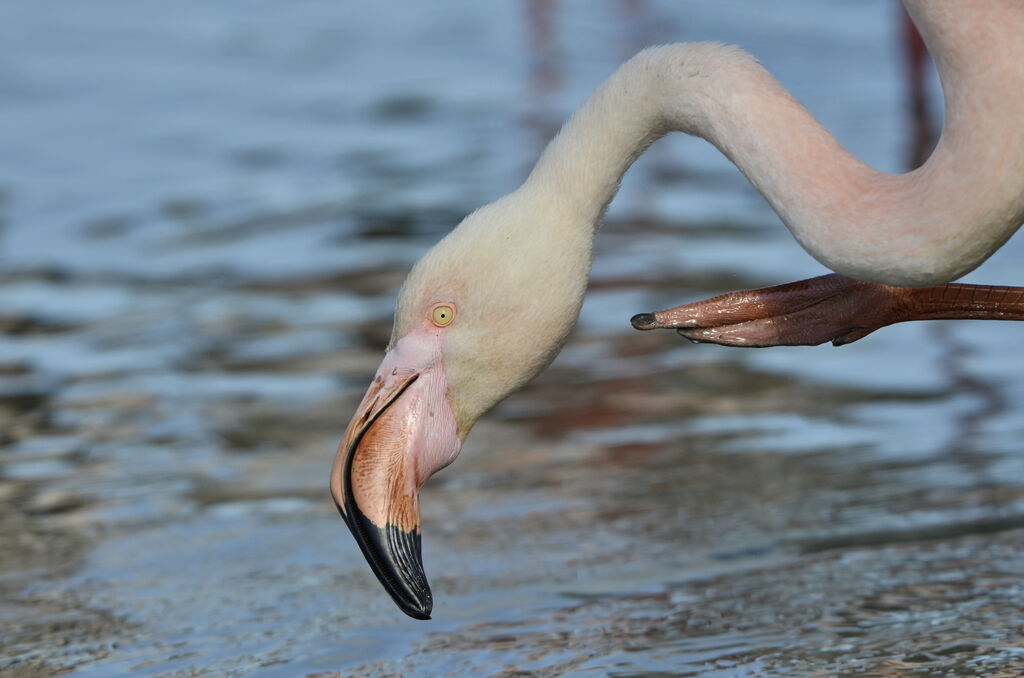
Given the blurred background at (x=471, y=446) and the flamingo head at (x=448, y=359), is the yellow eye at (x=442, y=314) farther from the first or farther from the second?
the blurred background at (x=471, y=446)

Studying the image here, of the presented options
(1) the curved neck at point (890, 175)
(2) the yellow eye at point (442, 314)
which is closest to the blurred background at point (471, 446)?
(2) the yellow eye at point (442, 314)

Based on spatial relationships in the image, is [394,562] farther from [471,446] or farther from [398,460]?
[471,446]

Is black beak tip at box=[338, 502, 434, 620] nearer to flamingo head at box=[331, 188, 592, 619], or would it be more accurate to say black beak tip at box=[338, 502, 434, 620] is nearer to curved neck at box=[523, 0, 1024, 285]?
flamingo head at box=[331, 188, 592, 619]

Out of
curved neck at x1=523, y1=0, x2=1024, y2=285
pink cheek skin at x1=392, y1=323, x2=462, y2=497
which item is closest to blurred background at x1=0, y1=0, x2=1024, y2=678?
pink cheek skin at x1=392, y1=323, x2=462, y2=497

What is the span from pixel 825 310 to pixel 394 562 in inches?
48.0

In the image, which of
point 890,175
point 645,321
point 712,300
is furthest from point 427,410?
point 890,175

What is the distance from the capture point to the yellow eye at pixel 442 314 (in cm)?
392

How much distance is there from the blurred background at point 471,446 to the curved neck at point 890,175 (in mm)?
930

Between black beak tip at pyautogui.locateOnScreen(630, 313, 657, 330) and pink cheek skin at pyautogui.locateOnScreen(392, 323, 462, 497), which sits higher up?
black beak tip at pyautogui.locateOnScreen(630, 313, 657, 330)

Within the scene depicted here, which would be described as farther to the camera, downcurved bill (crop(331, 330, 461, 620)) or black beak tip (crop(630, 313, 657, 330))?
black beak tip (crop(630, 313, 657, 330))

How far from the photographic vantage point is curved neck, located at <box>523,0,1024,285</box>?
3385 millimetres

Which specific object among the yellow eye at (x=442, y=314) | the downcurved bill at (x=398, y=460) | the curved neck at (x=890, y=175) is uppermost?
the curved neck at (x=890, y=175)

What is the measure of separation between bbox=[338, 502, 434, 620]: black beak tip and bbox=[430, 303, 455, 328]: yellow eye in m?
0.45

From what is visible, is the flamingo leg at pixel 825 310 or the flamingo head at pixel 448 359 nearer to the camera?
the flamingo head at pixel 448 359
